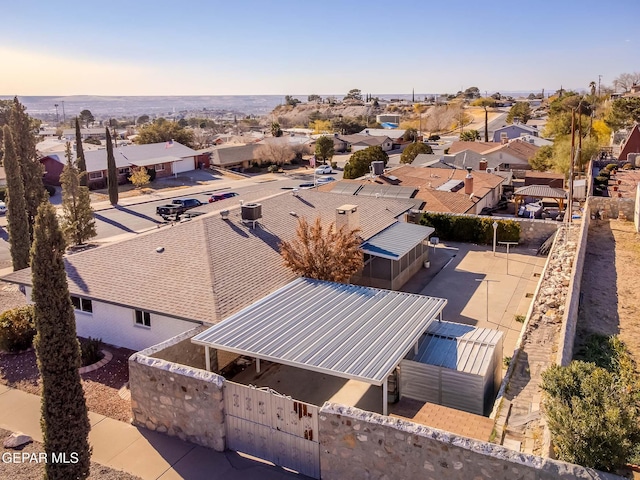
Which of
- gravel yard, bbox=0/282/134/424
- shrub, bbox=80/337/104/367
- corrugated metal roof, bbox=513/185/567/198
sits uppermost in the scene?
corrugated metal roof, bbox=513/185/567/198

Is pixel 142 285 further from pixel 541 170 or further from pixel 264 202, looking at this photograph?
pixel 541 170

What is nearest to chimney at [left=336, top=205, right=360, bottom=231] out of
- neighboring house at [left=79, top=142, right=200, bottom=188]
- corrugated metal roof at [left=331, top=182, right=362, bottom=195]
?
corrugated metal roof at [left=331, top=182, right=362, bottom=195]

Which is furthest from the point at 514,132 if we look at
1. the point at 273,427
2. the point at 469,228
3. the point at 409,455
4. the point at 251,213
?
the point at 409,455

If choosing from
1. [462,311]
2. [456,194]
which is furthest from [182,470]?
[456,194]

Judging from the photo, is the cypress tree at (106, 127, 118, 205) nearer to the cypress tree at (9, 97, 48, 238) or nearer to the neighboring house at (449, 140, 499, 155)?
the cypress tree at (9, 97, 48, 238)

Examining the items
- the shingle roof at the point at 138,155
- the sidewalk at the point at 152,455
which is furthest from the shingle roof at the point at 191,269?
the shingle roof at the point at 138,155

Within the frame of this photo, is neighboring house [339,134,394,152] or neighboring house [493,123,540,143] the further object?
neighboring house [339,134,394,152]

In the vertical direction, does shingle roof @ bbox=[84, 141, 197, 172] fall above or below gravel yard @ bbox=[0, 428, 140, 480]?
above
